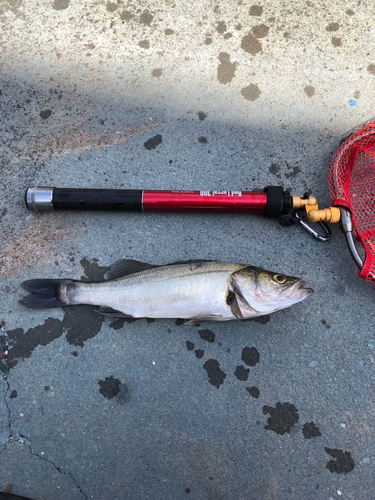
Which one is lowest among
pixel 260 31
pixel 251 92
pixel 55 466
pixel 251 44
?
pixel 55 466

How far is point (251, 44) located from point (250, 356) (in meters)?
2.98

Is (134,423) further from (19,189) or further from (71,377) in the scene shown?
(19,189)

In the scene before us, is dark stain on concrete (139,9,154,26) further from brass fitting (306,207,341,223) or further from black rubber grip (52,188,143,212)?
brass fitting (306,207,341,223)

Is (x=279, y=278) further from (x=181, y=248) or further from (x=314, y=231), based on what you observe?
(x=181, y=248)

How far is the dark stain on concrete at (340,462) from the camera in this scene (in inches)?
92.6

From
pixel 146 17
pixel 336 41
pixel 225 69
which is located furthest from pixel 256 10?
pixel 146 17

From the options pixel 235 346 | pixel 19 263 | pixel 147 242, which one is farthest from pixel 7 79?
pixel 235 346

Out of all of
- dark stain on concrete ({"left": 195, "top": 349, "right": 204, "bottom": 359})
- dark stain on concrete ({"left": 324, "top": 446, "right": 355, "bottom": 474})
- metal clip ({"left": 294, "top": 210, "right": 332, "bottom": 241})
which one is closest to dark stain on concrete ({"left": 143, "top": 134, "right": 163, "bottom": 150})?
metal clip ({"left": 294, "top": 210, "right": 332, "bottom": 241})

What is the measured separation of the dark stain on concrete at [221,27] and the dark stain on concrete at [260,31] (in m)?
0.28

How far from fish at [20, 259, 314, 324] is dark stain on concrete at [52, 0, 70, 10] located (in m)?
2.85

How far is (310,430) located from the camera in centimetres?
242

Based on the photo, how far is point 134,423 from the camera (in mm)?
2412

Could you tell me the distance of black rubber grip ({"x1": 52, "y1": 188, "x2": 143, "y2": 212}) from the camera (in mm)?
2633

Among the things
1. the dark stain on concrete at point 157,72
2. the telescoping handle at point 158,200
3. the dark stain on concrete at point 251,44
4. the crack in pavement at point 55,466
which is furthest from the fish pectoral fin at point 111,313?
the dark stain on concrete at point 251,44
